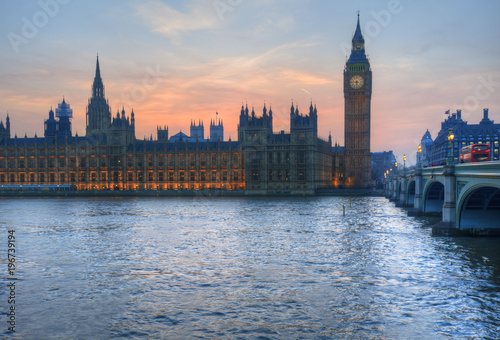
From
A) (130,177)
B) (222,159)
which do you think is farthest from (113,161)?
(222,159)

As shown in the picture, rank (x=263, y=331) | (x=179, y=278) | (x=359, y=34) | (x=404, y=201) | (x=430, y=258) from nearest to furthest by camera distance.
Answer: (x=263, y=331)
(x=179, y=278)
(x=430, y=258)
(x=404, y=201)
(x=359, y=34)

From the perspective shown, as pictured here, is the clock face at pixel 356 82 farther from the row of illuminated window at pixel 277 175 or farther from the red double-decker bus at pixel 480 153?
the red double-decker bus at pixel 480 153

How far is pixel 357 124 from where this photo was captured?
164 metres

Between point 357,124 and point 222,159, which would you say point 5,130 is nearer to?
point 222,159

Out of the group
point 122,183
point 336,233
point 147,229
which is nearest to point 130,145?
point 122,183

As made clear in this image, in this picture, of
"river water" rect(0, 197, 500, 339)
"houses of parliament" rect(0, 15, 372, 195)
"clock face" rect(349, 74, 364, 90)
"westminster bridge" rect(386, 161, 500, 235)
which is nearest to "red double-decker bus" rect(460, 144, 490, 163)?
"westminster bridge" rect(386, 161, 500, 235)

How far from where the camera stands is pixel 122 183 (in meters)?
159

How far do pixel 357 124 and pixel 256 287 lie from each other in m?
150

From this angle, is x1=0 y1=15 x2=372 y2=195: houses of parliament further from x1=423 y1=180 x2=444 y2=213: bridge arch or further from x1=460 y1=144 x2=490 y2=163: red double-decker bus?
x1=460 y1=144 x2=490 y2=163: red double-decker bus

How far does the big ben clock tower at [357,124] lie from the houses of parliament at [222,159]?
37cm

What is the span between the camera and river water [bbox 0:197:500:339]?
53.7 feet

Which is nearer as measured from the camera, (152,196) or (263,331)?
(263,331)

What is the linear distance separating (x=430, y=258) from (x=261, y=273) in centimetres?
1235

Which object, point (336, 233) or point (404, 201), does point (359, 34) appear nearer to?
point (404, 201)
